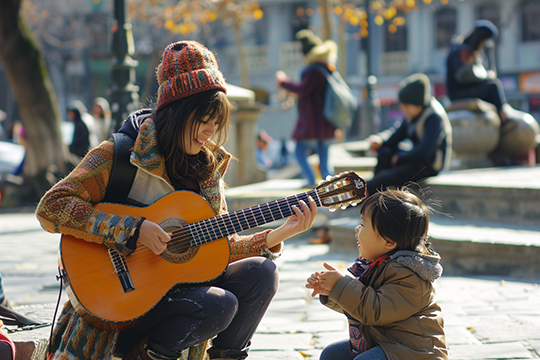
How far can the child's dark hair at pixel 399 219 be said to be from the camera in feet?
7.38

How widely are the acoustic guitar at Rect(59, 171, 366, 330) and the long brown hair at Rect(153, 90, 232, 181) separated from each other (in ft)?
0.58

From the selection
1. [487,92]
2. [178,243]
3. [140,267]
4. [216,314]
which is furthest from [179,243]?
[487,92]

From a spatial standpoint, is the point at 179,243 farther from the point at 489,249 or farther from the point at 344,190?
the point at 489,249

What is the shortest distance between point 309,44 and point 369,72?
21.3ft

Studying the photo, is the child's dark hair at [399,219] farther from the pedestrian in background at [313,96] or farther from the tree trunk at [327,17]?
the tree trunk at [327,17]

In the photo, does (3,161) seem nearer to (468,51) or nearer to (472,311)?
(468,51)

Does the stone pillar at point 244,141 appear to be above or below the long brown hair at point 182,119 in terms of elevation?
below

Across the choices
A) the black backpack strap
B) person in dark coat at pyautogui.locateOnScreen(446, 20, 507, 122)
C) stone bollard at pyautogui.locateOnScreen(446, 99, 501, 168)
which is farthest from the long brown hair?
person in dark coat at pyautogui.locateOnScreen(446, 20, 507, 122)

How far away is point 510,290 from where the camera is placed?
13.9ft

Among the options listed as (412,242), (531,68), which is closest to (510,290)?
(412,242)

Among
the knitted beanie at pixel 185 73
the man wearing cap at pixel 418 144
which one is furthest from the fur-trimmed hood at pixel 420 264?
the man wearing cap at pixel 418 144

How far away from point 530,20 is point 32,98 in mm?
23846

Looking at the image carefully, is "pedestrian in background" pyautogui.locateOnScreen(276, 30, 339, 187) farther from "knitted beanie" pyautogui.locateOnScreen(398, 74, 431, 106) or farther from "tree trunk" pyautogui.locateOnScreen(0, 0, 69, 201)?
"tree trunk" pyautogui.locateOnScreen(0, 0, 69, 201)

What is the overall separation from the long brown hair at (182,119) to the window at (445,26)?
2771 cm
